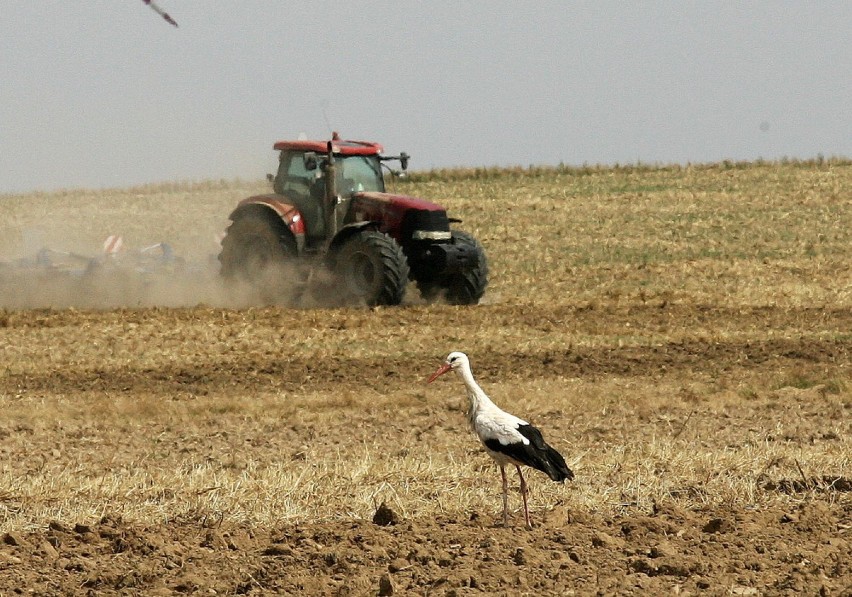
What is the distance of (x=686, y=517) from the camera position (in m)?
7.93

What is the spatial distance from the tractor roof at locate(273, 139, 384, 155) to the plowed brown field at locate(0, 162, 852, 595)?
2.31 m

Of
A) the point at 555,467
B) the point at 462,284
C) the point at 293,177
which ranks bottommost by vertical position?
the point at 462,284

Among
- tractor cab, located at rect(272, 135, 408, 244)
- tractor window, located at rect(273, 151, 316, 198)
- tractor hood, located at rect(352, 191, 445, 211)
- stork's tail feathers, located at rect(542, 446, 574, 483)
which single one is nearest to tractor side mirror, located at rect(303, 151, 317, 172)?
tractor cab, located at rect(272, 135, 408, 244)

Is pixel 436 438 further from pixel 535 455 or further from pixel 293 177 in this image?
pixel 293 177

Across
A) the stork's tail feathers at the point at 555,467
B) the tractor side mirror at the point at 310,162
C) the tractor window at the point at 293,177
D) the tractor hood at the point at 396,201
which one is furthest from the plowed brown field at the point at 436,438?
the tractor side mirror at the point at 310,162

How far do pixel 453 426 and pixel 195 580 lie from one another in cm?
555

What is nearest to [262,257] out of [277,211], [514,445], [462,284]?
[277,211]

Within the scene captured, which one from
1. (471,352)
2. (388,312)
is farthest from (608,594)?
(388,312)

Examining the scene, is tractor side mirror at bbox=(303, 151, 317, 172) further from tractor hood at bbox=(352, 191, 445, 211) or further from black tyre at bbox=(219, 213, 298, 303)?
black tyre at bbox=(219, 213, 298, 303)

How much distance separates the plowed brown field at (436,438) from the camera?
6.92 metres

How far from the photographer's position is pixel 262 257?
1975 centimetres

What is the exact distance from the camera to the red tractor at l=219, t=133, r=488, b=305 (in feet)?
62.4

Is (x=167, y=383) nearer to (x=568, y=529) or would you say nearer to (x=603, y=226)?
(x=568, y=529)

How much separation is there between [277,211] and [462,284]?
9.35 feet
